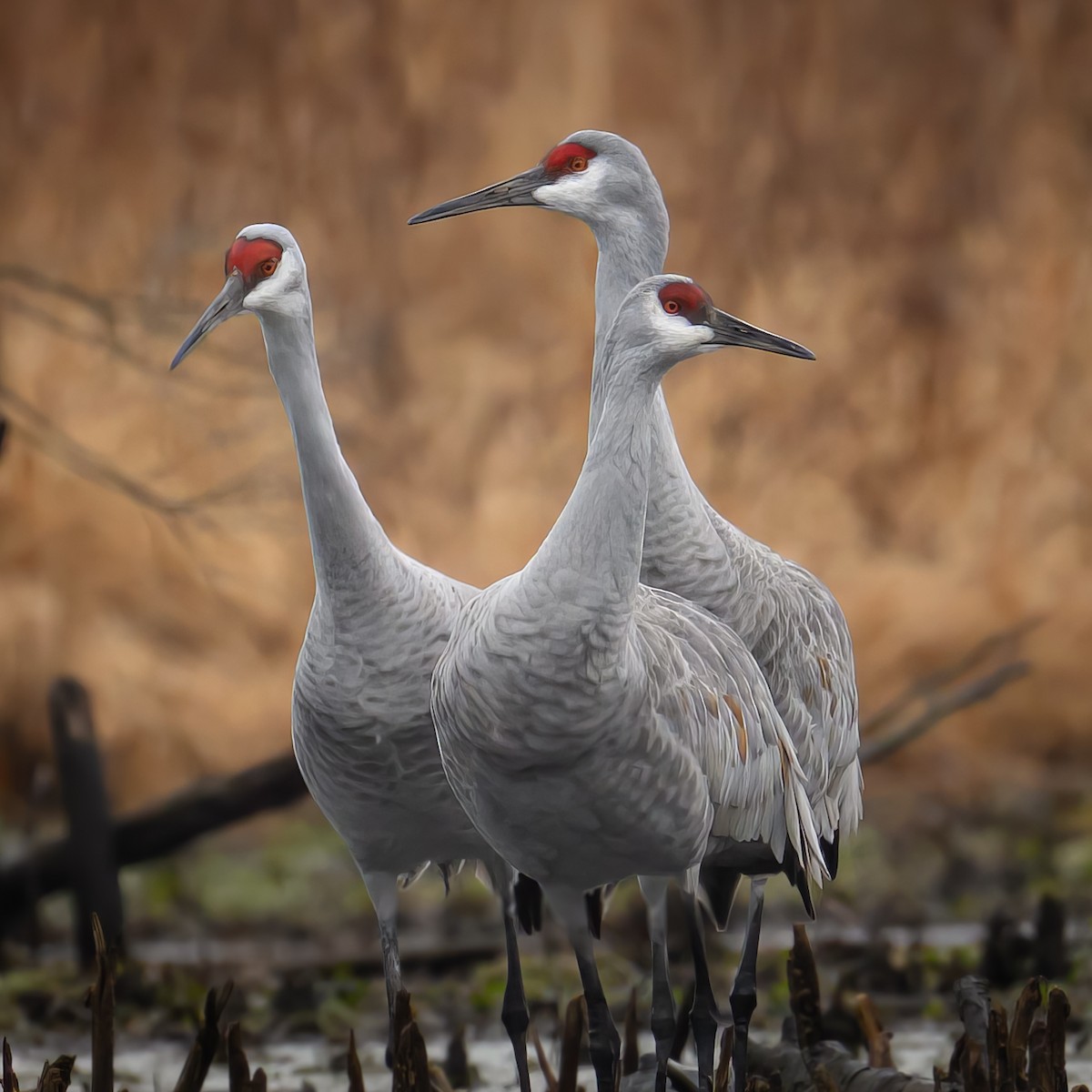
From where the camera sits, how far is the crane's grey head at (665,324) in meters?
2.77

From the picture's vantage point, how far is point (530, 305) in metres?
9.54

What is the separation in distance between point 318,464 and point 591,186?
75cm

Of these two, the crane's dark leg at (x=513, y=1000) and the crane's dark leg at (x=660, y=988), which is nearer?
the crane's dark leg at (x=660, y=988)

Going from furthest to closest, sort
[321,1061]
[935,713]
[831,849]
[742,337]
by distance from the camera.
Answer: [935,713], [321,1061], [831,849], [742,337]

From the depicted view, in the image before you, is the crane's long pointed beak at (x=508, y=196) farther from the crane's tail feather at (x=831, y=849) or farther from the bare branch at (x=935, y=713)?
the bare branch at (x=935, y=713)

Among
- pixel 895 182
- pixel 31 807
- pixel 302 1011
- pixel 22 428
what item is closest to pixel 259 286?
pixel 302 1011

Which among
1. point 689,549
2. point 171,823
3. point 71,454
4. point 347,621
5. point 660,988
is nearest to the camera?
point 660,988

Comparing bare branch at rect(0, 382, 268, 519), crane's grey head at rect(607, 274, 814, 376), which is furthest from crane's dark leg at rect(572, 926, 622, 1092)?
bare branch at rect(0, 382, 268, 519)

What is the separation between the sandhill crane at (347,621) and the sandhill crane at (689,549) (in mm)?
307

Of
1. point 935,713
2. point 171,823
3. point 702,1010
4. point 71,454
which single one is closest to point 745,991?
point 702,1010

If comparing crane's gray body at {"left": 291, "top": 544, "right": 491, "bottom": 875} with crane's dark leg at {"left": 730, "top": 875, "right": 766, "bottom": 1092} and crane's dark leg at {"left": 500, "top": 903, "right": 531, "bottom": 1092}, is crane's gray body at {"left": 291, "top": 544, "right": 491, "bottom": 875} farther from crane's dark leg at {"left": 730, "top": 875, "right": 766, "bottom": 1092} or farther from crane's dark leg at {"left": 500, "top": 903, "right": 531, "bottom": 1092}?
crane's dark leg at {"left": 730, "top": 875, "right": 766, "bottom": 1092}

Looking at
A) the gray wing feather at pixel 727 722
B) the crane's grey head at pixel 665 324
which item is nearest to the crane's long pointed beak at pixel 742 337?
the crane's grey head at pixel 665 324

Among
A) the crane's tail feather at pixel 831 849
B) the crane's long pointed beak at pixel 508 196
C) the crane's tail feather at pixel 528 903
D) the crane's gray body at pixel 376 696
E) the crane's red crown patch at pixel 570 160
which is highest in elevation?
the crane's red crown patch at pixel 570 160

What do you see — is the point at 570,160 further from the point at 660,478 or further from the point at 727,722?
the point at 727,722
